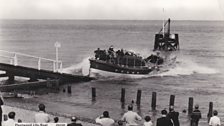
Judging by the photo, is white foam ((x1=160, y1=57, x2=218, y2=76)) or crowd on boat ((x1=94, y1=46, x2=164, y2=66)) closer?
crowd on boat ((x1=94, y1=46, x2=164, y2=66))

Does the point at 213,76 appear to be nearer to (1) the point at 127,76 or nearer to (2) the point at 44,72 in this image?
(1) the point at 127,76

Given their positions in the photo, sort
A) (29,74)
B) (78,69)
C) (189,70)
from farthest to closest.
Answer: (189,70), (78,69), (29,74)

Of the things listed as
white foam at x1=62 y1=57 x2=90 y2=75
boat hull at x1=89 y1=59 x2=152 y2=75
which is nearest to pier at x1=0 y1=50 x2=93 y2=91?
boat hull at x1=89 y1=59 x2=152 y2=75

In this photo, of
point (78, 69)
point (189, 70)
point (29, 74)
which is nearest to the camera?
point (29, 74)

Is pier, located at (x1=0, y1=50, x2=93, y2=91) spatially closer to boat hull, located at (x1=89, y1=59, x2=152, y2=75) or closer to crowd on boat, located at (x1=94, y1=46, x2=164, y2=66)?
boat hull, located at (x1=89, y1=59, x2=152, y2=75)

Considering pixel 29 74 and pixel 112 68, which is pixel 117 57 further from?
pixel 29 74

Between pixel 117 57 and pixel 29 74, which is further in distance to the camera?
pixel 117 57

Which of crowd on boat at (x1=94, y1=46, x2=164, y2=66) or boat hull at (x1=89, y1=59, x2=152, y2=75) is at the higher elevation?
crowd on boat at (x1=94, y1=46, x2=164, y2=66)

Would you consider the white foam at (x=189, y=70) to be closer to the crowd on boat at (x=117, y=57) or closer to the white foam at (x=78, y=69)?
the crowd on boat at (x=117, y=57)

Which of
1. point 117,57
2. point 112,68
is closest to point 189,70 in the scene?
point 117,57

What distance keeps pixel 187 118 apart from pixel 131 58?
17432mm

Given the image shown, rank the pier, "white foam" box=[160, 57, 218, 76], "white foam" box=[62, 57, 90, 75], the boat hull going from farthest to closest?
"white foam" box=[160, 57, 218, 76], "white foam" box=[62, 57, 90, 75], the boat hull, the pier

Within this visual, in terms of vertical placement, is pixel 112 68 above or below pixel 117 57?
below

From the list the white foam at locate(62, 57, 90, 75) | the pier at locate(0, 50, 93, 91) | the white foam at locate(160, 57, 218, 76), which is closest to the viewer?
the pier at locate(0, 50, 93, 91)
